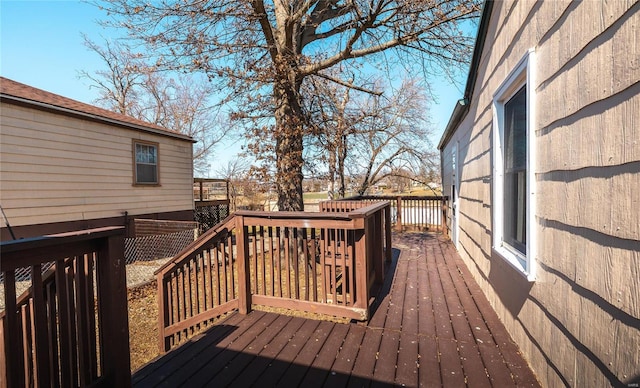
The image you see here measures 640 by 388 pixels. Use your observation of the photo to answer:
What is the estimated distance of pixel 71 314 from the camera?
1.62 m

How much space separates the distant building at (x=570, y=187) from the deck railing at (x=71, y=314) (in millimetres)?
2371

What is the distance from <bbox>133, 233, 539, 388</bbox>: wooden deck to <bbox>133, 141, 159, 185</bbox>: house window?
7253 mm

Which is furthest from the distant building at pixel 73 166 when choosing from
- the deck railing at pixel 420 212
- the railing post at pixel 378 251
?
the railing post at pixel 378 251

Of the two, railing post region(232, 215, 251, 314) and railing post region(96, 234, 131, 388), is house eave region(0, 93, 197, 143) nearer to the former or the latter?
railing post region(232, 215, 251, 314)

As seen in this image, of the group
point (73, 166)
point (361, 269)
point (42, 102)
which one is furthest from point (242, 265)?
point (42, 102)

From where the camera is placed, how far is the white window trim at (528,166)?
1.96 m

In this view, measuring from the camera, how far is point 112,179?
7863mm

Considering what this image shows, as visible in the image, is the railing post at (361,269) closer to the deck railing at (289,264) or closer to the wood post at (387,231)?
the deck railing at (289,264)

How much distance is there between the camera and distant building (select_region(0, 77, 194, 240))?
19.6ft

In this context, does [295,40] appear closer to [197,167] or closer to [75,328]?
[75,328]

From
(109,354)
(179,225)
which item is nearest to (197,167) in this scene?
(179,225)

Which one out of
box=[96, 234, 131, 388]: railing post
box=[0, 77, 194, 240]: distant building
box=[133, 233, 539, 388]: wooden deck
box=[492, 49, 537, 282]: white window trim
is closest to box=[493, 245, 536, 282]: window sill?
box=[492, 49, 537, 282]: white window trim

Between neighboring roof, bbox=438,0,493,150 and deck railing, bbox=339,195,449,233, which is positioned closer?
neighboring roof, bbox=438,0,493,150

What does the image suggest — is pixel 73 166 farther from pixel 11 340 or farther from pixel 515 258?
pixel 515 258
